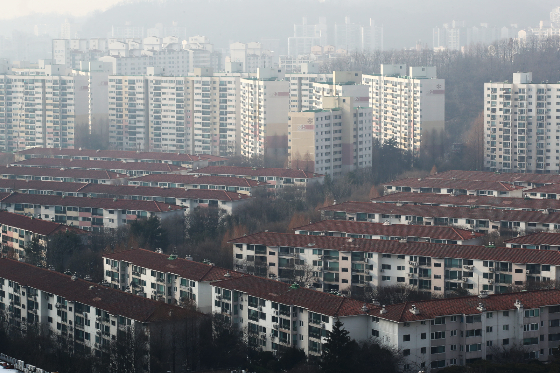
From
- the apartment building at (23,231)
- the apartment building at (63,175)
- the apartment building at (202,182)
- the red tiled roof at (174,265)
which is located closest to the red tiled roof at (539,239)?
the red tiled roof at (174,265)

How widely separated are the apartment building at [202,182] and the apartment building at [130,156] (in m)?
3.16

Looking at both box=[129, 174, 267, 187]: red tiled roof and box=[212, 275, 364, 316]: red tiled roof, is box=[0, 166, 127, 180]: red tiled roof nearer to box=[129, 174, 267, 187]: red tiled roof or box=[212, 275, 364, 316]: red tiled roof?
box=[129, 174, 267, 187]: red tiled roof

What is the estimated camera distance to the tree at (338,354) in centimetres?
1113

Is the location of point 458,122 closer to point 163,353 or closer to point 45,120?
point 45,120

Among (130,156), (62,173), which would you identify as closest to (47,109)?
(130,156)

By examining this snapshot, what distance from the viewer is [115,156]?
27.8 metres

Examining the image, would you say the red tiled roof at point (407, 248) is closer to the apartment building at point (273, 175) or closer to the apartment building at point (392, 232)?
the apartment building at point (392, 232)

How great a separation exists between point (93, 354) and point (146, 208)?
23.1ft

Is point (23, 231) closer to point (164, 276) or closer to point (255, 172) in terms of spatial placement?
point (164, 276)

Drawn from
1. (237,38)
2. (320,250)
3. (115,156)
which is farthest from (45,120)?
(237,38)

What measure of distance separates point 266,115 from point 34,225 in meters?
11.7

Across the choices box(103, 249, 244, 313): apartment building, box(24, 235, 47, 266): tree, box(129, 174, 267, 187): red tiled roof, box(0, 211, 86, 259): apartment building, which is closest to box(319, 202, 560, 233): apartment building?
box(129, 174, 267, 187): red tiled roof

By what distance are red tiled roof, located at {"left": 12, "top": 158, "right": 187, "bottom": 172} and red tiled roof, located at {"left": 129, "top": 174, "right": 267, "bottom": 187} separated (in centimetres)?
186

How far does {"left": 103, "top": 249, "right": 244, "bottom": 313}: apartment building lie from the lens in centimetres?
1378
